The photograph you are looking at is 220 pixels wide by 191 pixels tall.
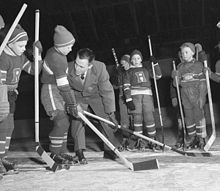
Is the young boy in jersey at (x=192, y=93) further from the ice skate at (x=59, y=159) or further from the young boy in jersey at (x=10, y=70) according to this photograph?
the young boy in jersey at (x=10, y=70)

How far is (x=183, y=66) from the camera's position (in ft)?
14.1

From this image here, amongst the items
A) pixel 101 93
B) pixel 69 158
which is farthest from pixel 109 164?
pixel 101 93

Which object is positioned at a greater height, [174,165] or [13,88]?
[13,88]

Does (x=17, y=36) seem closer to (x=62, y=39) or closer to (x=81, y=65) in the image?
(x=62, y=39)

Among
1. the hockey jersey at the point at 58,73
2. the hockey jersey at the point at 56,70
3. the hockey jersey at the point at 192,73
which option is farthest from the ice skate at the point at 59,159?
the hockey jersey at the point at 192,73

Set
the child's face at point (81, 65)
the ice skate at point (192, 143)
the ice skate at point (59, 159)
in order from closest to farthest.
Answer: the ice skate at point (59, 159)
the child's face at point (81, 65)
the ice skate at point (192, 143)

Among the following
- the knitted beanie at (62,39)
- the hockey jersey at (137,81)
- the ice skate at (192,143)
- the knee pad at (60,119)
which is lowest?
the ice skate at (192,143)

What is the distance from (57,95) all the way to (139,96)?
1.14m

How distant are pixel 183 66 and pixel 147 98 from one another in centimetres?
53

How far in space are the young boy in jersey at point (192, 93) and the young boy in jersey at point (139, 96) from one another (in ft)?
1.27

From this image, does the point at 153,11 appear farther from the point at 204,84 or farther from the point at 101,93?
the point at 101,93

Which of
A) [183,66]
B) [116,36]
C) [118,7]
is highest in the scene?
[118,7]

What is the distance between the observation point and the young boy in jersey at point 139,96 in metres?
4.29

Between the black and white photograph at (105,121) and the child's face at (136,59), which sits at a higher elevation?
the child's face at (136,59)
